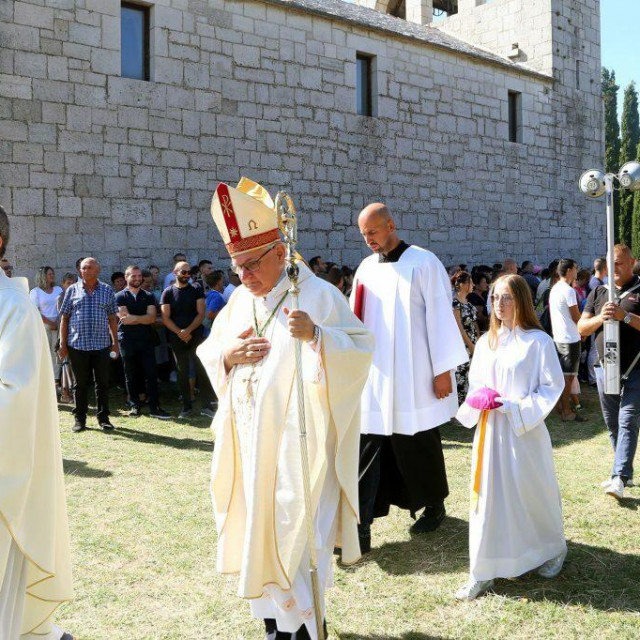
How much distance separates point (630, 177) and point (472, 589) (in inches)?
147

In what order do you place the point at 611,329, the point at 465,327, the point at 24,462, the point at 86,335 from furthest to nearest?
the point at 86,335 < the point at 465,327 < the point at 611,329 < the point at 24,462

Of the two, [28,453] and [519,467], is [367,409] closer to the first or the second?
[519,467]

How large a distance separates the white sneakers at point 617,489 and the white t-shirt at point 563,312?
3746 millimetres

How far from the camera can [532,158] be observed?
1870 centimetres

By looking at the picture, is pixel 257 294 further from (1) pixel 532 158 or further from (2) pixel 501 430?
(1) pixel 532 158

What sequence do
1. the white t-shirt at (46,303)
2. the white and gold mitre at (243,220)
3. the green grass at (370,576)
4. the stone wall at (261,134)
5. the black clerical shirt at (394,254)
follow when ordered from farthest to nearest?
Answer: the stone wall at (261,134) → the white t-shirt at (46,303) → the black clerical shirt at (394,254) → the green grass at (370,576) → the white and gold mitre at (243,220)

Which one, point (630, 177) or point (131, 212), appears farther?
point (131, 212)

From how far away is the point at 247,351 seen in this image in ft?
10.5

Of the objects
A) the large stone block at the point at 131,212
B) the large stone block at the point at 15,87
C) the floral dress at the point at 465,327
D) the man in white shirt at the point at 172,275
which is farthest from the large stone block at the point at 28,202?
the floral dress at the point at 465,327

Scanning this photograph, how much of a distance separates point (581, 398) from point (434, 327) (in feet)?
20.9

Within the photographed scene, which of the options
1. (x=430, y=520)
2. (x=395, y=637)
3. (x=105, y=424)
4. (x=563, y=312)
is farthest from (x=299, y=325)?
(x=563, y=312)

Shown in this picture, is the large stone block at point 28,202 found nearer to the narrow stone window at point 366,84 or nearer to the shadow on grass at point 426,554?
the narrow stone window at point 366,84

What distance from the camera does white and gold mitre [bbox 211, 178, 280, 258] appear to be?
10.4ft

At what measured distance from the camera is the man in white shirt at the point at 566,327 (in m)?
8.90
